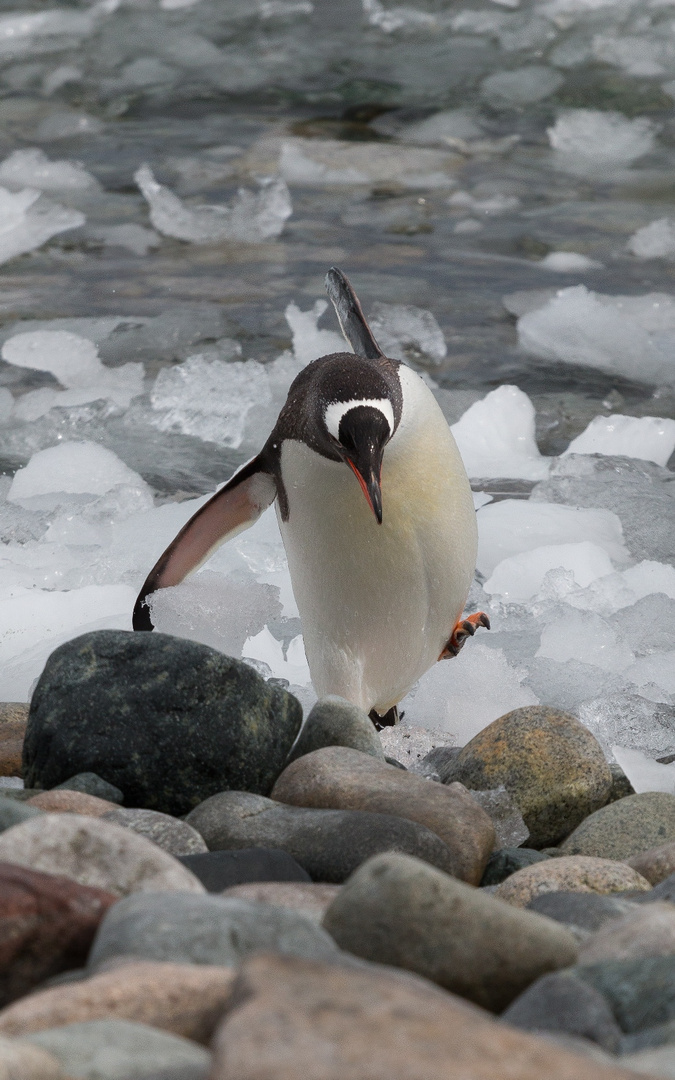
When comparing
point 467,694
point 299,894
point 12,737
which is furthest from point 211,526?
point 299,894

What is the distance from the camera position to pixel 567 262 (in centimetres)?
681

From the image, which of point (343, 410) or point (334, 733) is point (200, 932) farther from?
point (343, 410)

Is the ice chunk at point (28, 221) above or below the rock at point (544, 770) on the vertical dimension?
below

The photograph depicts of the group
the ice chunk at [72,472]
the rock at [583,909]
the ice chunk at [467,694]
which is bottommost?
the ice chunk at [72,472]

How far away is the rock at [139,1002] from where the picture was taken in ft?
3.51

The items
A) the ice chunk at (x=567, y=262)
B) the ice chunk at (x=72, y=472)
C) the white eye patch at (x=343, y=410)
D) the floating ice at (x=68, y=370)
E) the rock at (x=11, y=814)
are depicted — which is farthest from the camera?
the ice chunk at (x=567, y=262)

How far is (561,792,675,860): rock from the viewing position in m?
2.16

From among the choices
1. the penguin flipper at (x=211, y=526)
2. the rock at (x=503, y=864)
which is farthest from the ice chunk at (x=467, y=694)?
the rock at (x=503, y=864)

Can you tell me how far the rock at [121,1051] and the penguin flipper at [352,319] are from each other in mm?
2244

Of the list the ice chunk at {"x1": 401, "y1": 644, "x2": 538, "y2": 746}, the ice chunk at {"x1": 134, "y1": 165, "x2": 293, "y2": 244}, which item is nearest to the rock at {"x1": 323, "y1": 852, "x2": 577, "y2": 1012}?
the ice chunk at {"x1": 401, "y1": 644, "x2": 538, "y2": 746}

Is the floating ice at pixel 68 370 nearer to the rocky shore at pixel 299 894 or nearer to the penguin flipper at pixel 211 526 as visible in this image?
the penguin flipper at pixel 211 526

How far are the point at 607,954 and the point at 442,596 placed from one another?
186 centimetres

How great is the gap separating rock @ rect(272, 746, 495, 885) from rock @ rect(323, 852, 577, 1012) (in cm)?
65

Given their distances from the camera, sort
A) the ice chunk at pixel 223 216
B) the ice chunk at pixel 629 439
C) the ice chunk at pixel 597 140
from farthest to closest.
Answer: the ice chunk at pixel 597 140
the ice chunk at pixel 223 216
the ice chunk at pixel 629 439
